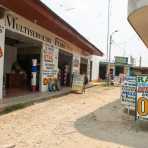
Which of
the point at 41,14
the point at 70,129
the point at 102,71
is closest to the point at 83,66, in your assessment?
the point at 102,71

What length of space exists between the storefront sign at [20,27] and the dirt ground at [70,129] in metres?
3.51

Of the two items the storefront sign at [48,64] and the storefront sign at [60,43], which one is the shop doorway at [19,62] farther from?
the storefront sign at [60,43]

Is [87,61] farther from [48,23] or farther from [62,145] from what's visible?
[62,145]

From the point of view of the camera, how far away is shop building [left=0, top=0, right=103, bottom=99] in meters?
13.1

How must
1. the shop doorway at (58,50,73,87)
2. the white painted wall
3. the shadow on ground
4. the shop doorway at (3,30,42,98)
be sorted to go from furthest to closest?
the shop doorway at (58,50,73,87), the shop doorway at (3,30,42,98), the white painted wall, the shadow on ground

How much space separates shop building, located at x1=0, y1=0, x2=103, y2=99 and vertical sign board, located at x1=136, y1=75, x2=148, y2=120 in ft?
17.4

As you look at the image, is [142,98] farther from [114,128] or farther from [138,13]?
[138,13]

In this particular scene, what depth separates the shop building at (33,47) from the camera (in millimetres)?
13078

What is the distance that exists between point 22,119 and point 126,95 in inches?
126

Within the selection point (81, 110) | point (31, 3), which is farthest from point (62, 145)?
point (31, 3)

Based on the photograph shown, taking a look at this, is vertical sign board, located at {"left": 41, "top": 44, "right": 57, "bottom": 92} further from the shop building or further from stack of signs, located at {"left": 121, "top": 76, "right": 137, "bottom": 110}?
stack of signs, located at {"left": 121, "top": 76, "right": 137, "bottom": 110}

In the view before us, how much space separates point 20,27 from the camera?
14.4 m

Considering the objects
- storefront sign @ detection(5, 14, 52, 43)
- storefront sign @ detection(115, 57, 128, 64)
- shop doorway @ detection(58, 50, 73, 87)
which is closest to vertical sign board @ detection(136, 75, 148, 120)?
storefront sign @ detection(5, 14, 52, 43)

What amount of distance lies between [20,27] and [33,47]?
5.17 m
